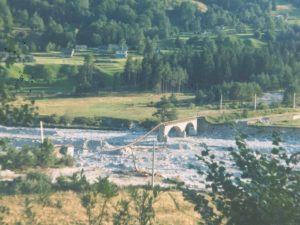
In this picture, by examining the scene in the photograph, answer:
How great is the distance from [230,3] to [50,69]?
2160 inches

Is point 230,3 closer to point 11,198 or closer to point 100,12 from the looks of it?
point 100,12

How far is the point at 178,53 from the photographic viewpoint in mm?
66562

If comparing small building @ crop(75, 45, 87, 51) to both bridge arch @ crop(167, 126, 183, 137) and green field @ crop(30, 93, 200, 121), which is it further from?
bridge arch @ crop(167, 126, 183, 137)

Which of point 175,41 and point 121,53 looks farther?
point 175,41

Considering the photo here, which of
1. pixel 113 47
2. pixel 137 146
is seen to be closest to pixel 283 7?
pixel 113 47

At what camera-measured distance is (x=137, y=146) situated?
37.3 meters

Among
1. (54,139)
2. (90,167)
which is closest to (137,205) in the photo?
(90,167)

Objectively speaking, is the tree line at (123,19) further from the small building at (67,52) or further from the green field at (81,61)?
the green field at (81,61)

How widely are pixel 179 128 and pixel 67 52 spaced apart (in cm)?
3427

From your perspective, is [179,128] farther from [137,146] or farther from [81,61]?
[81,61]

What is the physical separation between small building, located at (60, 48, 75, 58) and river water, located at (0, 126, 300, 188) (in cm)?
3078

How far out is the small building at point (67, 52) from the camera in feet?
241

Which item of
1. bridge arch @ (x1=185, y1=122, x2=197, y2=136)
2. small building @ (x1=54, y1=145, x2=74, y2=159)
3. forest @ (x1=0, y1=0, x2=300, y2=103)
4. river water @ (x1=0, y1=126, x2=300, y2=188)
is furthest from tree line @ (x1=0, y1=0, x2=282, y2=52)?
small building @ (x1=54, y1=145, x2=74, y2=159)

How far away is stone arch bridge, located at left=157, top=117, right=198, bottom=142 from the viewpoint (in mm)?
41281
